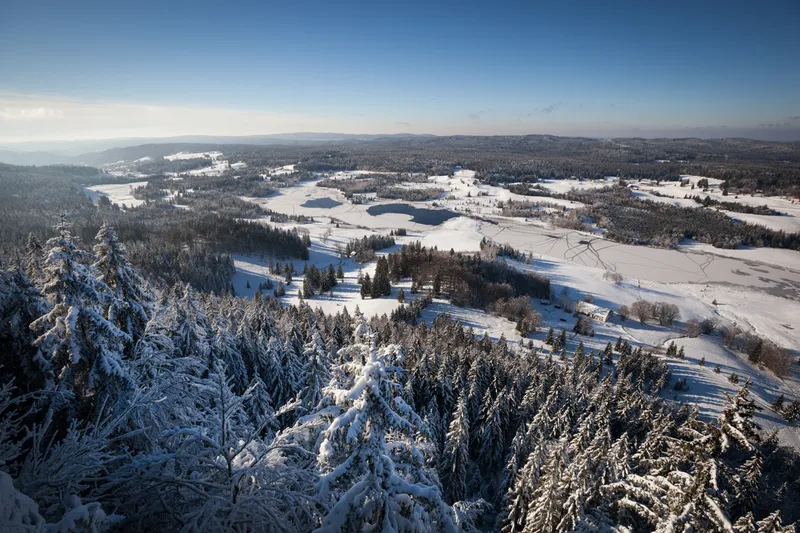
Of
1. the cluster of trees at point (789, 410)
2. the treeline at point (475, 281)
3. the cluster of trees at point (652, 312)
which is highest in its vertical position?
the treeline at point (475, 281)

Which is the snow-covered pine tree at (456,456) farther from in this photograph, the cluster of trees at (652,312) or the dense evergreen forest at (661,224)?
the dense evergreen forest at (661,224)

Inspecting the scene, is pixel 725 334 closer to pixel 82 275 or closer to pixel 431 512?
pixel 431 512

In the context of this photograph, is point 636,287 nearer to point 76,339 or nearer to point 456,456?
point 456,456

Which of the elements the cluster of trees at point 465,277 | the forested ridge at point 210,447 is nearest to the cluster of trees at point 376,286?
the cluster of trees at point 465,277

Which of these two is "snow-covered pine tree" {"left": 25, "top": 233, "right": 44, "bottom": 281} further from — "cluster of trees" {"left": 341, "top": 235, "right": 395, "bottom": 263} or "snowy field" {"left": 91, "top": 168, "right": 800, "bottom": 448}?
"cluster of trees" {"left": 341, "top": 235, "right": 395, "bottom": 263}

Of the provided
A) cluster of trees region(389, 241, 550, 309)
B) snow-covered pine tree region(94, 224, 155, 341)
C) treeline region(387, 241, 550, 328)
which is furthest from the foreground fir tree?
cluster of trees region(389, 241, 550, 309)

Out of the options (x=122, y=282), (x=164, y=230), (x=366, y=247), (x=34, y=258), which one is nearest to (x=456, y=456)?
(x=122, y=282)
